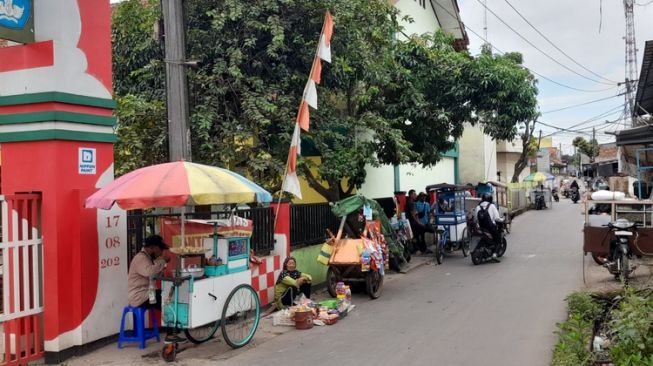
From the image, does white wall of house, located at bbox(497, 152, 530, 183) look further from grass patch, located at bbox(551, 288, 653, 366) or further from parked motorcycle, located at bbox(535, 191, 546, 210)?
grass patch, located at bbox(551, 288, 653, 366)

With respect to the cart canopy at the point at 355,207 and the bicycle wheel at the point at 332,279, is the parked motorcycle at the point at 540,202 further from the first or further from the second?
the bicycle wheel at the point at 332,279

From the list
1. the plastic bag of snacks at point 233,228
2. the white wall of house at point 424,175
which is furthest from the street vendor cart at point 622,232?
the white wall of house at point 424,175

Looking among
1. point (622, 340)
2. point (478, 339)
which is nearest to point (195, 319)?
point (478, 339)

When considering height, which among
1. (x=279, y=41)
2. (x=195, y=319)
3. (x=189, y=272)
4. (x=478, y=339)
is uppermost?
(x=279, y=41)

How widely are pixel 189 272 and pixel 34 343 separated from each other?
70.7 inches

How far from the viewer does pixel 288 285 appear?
863 cm

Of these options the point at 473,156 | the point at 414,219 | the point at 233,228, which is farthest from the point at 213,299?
the point at 473,156

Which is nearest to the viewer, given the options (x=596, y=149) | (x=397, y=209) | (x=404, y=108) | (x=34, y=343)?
(x=34, y=343)

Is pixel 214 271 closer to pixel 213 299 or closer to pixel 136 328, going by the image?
pixel 213 299

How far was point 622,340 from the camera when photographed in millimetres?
4805

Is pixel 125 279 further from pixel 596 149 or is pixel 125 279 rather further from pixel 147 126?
pixel 596 149

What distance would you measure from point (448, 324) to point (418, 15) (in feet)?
56.9

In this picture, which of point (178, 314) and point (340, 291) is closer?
point (178, 314)

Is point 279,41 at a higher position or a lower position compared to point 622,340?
higher
